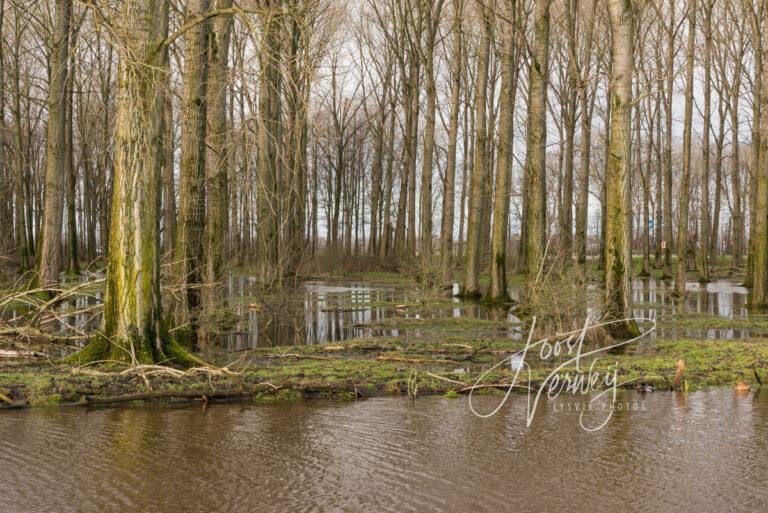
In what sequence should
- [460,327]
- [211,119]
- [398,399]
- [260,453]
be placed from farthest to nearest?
[460,327] → [211,119] → [398,399] → [260,453]

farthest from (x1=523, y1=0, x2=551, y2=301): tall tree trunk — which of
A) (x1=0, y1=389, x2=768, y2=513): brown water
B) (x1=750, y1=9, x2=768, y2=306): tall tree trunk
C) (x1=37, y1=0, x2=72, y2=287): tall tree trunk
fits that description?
(x1=37, y1=0, x2=72, y2=287): tall tree trunk

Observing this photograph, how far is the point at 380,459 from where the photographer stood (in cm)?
573

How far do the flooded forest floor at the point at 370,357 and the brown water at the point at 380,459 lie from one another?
50 centimetres

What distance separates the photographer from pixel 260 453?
5.88 metres

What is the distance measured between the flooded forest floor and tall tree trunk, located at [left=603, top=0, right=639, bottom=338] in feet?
1.27

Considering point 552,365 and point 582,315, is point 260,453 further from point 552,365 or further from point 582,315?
point 582,315

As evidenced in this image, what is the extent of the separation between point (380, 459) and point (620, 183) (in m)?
8.22

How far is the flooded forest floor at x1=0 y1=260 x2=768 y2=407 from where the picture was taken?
7.93 m

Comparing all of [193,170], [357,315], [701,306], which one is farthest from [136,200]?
[701,306]

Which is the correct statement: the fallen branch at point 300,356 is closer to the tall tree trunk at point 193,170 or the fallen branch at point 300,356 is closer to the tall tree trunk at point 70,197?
the tall tree trunk at point 193,170

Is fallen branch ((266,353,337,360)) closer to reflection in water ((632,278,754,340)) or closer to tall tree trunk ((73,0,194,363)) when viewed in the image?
tall tree trunk ((73,0,194,363))

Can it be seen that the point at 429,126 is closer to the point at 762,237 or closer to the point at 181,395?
the point at 762,237

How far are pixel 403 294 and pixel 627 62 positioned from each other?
1345 cm

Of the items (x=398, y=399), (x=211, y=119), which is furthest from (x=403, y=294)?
(x=398, y=399)
